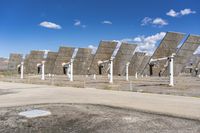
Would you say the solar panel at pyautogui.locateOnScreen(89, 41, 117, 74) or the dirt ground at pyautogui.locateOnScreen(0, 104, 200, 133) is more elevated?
the solar panel at pyautogui.locateOnScreen(89, 41, 117, 74)

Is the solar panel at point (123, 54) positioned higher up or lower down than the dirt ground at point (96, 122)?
higher up

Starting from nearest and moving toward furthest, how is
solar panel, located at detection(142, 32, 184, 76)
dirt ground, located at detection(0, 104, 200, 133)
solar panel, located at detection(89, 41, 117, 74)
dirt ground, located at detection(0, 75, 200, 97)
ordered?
dirt ground, located at detection(0, 104, 200, 133) < dirt ground, located at detection(0, 75, 200, 97) < solar panel, located at detection(142, 32, 184, 76) < solar panel, located at detection(89, 41, 117, 74)

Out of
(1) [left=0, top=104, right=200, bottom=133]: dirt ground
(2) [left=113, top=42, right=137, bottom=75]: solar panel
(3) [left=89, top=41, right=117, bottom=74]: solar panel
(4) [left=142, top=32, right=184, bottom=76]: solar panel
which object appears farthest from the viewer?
(2) [left=113, top=42, right=137, bottom=75]: solar panel

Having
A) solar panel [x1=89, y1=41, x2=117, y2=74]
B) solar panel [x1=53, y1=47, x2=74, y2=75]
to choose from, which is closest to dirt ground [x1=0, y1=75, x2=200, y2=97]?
solar panel [x1=89, y1=41, x2=117, y2=74]

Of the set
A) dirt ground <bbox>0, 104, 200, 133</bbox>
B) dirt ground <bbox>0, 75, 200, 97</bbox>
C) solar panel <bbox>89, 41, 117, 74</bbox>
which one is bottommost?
dirt ground <bbox>0, 104, 200, 133</bbox>

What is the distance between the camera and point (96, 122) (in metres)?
8.40

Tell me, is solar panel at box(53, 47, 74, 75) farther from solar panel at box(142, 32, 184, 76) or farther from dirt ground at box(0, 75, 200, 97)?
solar panel at box(142, 32, 184, 76)

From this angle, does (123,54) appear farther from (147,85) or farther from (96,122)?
(96,122)

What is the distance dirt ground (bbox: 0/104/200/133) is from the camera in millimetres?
7438

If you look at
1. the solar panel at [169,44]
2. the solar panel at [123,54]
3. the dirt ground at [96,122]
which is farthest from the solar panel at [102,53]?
the dirt ground at [96,122]

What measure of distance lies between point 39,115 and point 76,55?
31.3 m

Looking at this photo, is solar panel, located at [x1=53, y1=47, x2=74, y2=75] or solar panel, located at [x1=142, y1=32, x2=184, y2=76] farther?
solar panel, located at [x1=53, y1=47, x2=74, y2=75]

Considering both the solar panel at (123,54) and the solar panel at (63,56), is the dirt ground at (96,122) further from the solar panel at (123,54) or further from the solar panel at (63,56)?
the solar panel at (63,56)

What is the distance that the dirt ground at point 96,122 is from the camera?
7438mm
